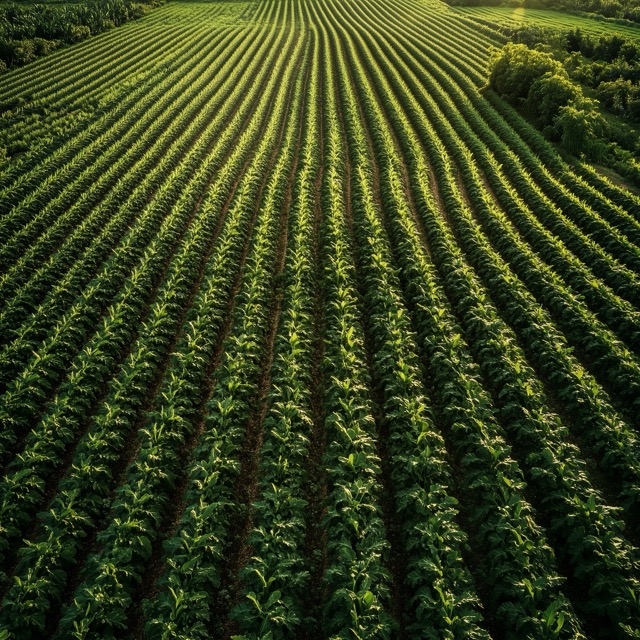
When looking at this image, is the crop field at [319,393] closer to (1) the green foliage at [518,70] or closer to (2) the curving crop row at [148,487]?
(2) the curving crop row at [148,487]

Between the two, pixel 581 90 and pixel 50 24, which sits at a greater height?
pixel 50 24

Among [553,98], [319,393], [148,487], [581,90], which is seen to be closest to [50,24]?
[553,98]

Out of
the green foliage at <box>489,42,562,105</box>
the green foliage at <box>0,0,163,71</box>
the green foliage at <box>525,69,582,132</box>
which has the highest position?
the green foliage at <box>0,0,163,71</box>

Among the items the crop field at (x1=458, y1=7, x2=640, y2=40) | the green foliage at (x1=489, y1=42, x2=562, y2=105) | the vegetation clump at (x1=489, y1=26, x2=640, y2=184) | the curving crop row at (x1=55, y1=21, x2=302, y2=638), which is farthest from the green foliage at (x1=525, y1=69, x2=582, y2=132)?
the crop field at (x1=458, y1=7, x2=640, y2=40)

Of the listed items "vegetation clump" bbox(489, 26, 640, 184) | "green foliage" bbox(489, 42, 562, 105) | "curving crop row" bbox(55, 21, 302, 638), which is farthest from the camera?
"green foliage" bbox(489, 42, 562, 105)

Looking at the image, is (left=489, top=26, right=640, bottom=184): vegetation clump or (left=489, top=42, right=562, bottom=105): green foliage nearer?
(left=489, top=26, right=640, bottom=184): vegetation clump

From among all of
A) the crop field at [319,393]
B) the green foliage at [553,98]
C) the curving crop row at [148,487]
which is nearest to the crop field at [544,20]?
Answer: the green foliage at [553,98]

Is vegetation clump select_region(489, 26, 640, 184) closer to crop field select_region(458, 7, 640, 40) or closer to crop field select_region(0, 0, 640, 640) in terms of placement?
crop field select_region(0, 0, 640, 640)

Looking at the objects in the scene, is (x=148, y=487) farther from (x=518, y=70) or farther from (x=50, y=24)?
(x=50, y=24)

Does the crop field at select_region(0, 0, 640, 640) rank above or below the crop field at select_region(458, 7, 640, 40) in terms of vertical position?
below
